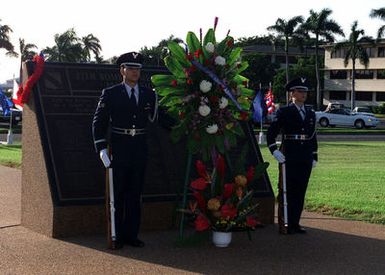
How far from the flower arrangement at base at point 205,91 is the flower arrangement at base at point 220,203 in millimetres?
316

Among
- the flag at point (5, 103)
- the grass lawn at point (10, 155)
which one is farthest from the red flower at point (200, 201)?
the flag at point (5, 103)

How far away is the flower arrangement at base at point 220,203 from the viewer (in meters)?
6.28

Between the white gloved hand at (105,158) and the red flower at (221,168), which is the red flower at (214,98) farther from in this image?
the white gloved hand at (105,158)

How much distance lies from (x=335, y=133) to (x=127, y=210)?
2824 cm

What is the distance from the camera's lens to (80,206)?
680 centimetres

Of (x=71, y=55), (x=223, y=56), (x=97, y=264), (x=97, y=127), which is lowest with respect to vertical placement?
(x=97, y=264)

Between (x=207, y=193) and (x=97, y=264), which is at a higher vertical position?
(x=207, y=193)

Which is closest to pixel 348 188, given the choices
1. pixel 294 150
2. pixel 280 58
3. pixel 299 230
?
pixel 299 230

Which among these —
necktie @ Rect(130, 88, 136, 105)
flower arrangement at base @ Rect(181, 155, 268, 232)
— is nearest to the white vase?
flower arrangement at base @ Rect(181, 155, 268, 232)

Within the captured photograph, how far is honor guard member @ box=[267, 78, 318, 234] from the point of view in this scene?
7.11m

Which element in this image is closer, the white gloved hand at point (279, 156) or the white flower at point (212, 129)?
the white flower at point (212, 129)

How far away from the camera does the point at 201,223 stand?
20.6 ft

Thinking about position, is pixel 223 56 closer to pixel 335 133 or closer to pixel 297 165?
pixel 297 165

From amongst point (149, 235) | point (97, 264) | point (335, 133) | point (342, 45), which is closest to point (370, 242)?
point (149, 235)
